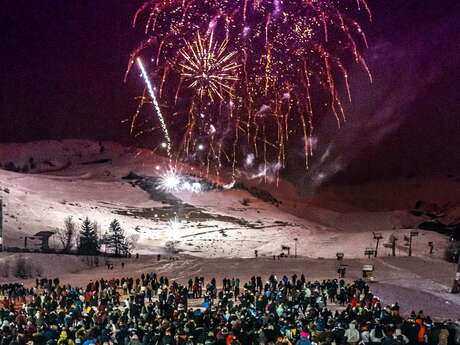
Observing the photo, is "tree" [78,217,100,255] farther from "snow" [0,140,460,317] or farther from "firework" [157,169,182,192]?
"firework" [157,169,182,192]

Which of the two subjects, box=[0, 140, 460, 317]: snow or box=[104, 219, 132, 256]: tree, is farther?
box=[104, 219, 132, 256]: tree

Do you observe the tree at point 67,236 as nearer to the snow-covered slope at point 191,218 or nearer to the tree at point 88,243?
the tree at point 88,243

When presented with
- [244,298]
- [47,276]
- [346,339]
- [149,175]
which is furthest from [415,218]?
[346,339]

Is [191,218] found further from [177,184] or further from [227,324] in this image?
[227,324]

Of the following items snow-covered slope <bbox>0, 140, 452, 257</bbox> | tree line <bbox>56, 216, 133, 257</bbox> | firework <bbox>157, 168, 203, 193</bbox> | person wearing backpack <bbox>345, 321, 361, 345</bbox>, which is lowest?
tree line <bbox>56, 216, 133, 257</bbox>

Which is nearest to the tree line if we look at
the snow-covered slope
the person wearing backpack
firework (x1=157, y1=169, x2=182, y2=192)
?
the snow-covered slope

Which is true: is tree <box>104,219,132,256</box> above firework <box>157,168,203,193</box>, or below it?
below

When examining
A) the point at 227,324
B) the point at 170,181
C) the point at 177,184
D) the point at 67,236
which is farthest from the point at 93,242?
the point at 170,181

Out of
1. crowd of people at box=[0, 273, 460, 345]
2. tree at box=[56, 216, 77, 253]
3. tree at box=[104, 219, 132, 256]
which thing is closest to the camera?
crowd of people at box=[0, 273, 460, 345]

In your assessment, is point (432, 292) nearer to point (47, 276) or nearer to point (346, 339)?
point (346, 339)
